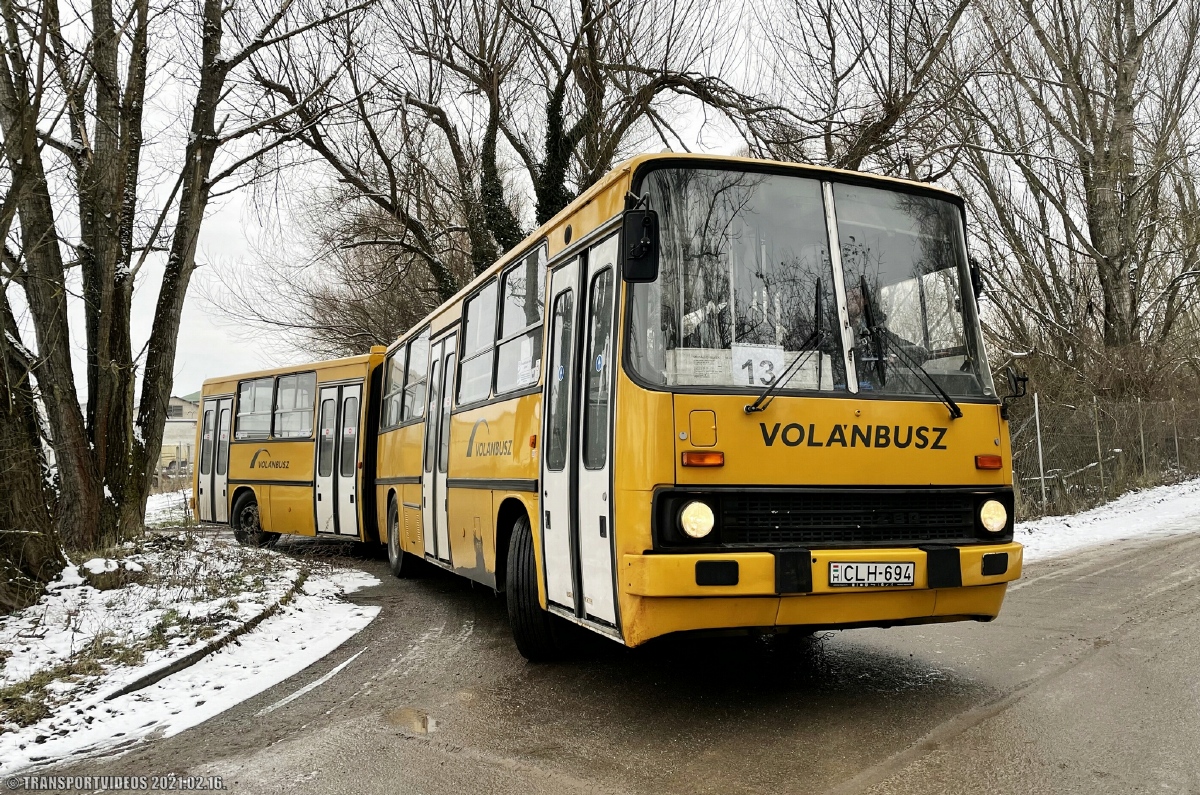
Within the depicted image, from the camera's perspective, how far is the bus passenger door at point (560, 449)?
5.92 meters

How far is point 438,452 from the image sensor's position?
958 cm

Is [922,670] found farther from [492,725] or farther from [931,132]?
[931,132]

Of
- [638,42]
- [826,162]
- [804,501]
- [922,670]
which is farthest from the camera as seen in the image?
[638,42]

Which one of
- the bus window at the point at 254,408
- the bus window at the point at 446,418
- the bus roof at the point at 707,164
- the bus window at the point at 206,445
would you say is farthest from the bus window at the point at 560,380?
the bus window at the point at 206,445

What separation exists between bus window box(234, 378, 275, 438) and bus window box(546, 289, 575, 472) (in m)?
11.0

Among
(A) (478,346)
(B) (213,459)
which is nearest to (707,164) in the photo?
(A) (478,346)

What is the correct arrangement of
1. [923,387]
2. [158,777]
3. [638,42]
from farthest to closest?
[638,42], [923,387], [158,777]

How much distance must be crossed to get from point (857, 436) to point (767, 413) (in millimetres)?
521

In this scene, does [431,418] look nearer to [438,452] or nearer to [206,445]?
[438,452]

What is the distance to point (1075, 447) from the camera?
696 inches

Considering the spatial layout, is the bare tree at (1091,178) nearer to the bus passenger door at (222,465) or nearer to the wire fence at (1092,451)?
the wire fence at (1092,451)

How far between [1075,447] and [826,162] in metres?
7.00

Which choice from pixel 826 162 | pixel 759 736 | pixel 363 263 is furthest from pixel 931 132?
pixel 363 263

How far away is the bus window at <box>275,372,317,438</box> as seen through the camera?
15336 mm
